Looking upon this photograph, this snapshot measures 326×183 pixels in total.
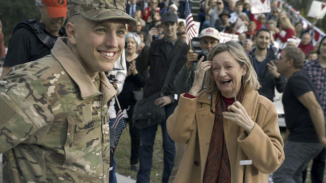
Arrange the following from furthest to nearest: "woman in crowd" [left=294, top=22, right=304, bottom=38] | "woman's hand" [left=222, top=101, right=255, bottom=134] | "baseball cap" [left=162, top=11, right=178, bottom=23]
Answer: "woman in crowd" [left=294, top=22, right=304, bottom=38], "baseball cap" [left=162, top=11, right=178, bottom=23], "woman's hand" [left=222, top=101, right=255, bottom=134]

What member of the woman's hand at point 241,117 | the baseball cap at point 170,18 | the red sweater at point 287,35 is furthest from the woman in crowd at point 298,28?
the woman's hand at point 241,117

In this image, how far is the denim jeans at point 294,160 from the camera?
3.98m

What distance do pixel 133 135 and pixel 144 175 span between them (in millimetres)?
1239

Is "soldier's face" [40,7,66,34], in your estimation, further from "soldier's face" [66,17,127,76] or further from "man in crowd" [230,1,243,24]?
"man in crowd" [230,1,243,24]

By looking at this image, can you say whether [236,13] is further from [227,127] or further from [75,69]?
[75,69]

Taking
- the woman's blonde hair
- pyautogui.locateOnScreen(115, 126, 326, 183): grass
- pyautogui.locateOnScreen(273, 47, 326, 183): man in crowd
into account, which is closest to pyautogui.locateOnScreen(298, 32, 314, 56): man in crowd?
pyautogui.locateOnScreen(115, 126, 326, 183): grass

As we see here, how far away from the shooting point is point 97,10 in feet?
6.16

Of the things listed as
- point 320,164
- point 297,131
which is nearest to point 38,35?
point 297,131

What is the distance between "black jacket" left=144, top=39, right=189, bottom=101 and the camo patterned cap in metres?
3.39

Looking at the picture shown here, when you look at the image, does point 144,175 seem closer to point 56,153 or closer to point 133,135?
point 133,135

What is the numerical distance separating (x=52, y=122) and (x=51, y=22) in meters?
1.92

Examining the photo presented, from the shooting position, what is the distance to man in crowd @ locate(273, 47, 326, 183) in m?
4.05

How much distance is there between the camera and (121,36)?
1993 millimetres

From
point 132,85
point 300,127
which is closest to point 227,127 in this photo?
point 300,127
